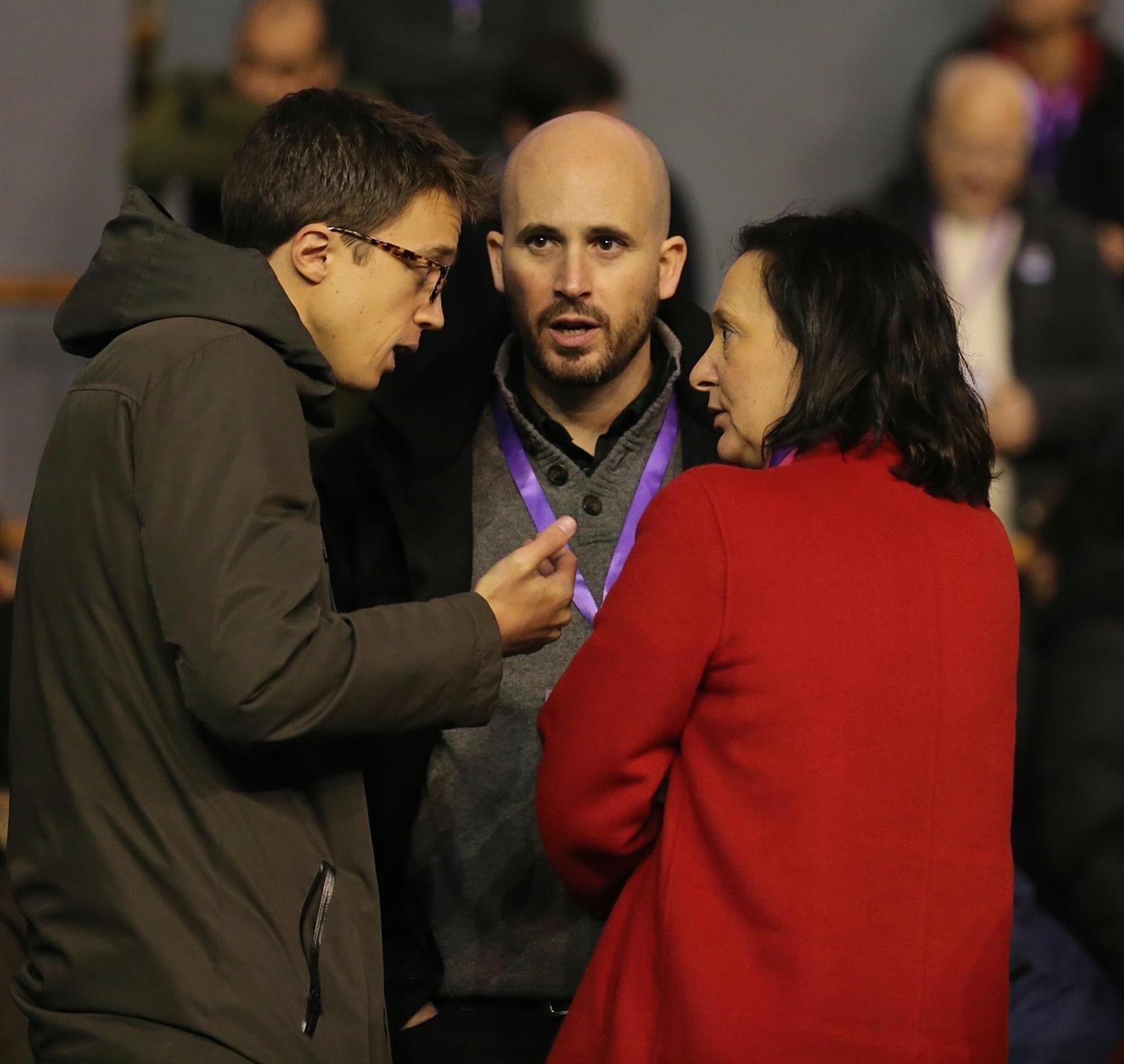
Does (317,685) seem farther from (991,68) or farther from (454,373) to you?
(991,68)

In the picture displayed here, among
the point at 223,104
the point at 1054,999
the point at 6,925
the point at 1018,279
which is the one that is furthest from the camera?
the point at 1018,279

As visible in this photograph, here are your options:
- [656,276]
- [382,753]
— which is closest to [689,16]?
[656,276]

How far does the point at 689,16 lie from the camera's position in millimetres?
6582

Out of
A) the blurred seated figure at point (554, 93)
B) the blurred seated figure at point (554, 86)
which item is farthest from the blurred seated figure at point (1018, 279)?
the blurred seated figure at point (554, 86)

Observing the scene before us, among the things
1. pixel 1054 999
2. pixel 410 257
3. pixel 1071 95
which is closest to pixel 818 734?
pixel 410 257

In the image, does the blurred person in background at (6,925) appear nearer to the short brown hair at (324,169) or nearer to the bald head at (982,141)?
the short brown hair at (324,169)

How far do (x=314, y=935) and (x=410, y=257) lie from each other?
0.84 m

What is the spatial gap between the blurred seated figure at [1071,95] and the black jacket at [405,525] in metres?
3.70

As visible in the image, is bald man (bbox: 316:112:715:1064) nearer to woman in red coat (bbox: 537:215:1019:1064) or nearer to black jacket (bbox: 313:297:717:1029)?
black jacket (bbox: 313:297:717:1029)

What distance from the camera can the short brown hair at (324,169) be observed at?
2.16 metres

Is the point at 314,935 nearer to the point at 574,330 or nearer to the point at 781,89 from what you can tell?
the point at 574,330

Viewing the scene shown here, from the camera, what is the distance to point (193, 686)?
1836 millimetres

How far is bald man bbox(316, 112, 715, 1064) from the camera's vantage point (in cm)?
255

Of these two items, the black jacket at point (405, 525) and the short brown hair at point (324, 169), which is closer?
the short brown hair at point (324, 169)
